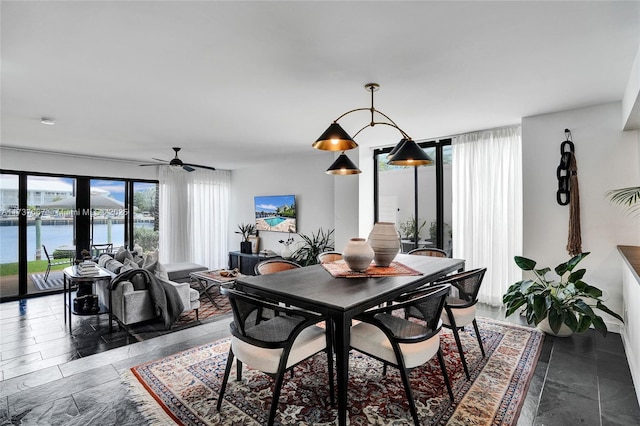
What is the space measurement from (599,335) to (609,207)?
130 cm

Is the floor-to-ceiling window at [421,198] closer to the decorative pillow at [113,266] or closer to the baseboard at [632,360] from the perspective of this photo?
the baseboard at [632,360]

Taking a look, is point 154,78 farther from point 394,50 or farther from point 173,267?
point 173,267

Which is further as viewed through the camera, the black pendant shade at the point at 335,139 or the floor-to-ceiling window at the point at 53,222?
the floor-to-ceiling window at the point at 53,222

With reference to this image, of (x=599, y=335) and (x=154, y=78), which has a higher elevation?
(x=154, y=78)

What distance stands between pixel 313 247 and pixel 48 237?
4.67 meters

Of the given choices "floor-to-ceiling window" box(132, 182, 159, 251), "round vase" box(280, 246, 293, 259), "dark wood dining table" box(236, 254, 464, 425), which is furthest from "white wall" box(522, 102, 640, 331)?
"floor-to-ceiling window" box(132, 182, 159, 251)

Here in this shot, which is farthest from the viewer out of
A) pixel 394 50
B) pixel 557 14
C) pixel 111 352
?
pixel 111 352

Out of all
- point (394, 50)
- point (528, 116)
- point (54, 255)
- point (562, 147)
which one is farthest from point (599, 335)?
point (54, 255)

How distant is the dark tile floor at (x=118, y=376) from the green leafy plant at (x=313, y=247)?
2179 mm

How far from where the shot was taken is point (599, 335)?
11.0ft

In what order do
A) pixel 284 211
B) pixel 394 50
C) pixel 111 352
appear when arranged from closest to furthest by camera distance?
1. pixel 394 50
2. pixel 111 352
3. pixel 284 211

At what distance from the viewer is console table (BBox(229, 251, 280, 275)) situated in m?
6.63

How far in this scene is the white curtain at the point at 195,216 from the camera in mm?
7141

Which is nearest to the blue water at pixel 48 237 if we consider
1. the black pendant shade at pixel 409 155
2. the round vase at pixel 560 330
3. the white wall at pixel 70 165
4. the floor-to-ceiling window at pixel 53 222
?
the floor-to-ceiling window at pixel 53 222
